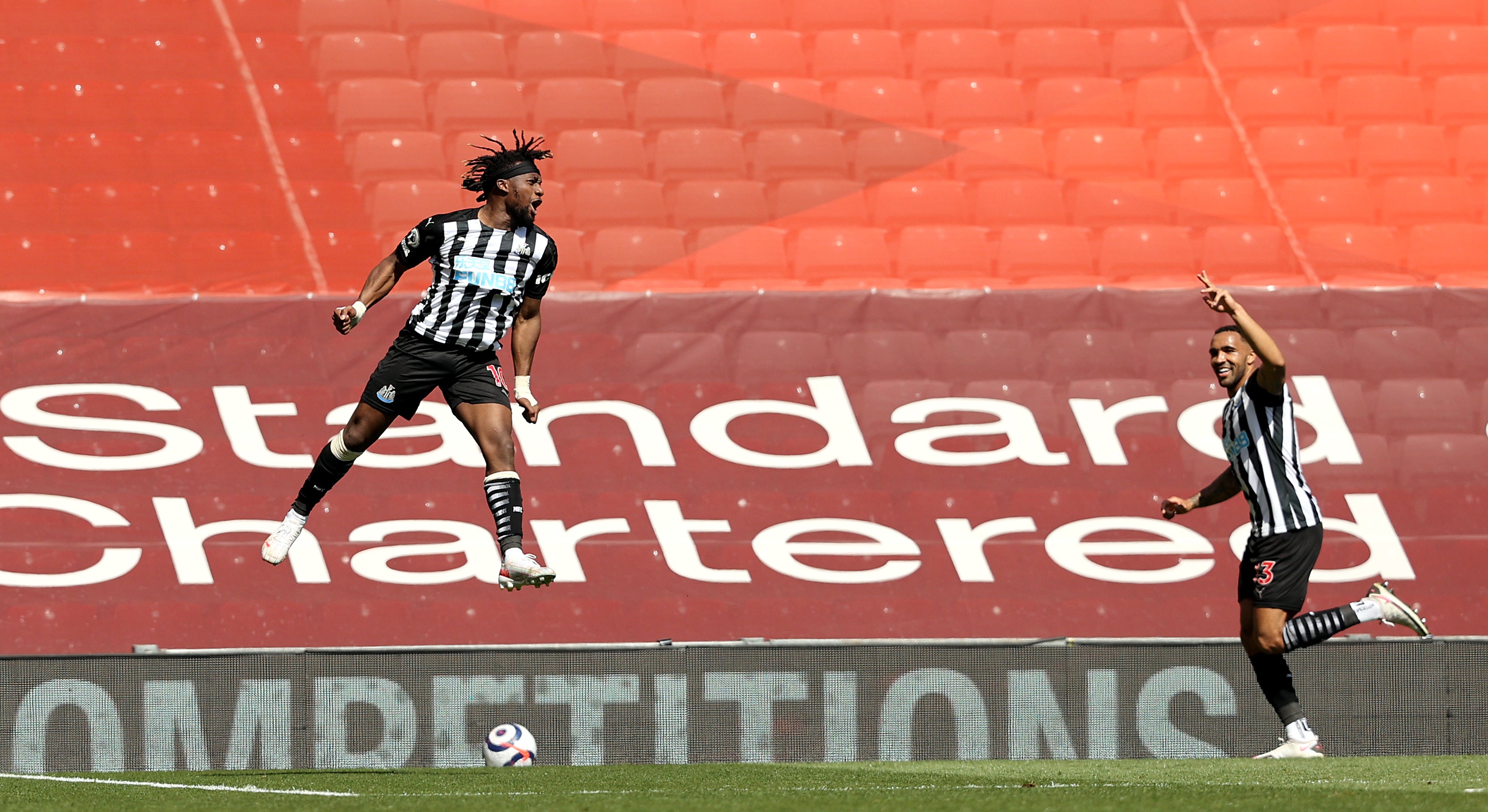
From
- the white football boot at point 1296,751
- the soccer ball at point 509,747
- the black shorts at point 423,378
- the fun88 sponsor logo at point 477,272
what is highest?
the fun88 sponsor logo at point 477,272

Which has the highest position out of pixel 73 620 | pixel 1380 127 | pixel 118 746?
pixel 1380 127

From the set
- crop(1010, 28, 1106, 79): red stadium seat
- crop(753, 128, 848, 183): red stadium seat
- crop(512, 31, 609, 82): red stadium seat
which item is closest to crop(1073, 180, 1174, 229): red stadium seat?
crop(1010, 28, 1106, 79): red stadium seat

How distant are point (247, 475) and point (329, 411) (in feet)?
1.81

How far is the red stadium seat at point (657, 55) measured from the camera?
11.0m

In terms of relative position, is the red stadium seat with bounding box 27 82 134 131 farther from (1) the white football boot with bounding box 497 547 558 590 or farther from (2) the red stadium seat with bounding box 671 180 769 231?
(1) the white football boot with bounding box 497 547 558 590

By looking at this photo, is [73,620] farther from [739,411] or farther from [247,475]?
[739,411]

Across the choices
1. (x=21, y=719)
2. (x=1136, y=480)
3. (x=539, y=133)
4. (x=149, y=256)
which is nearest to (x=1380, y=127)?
(x=1136, y=480)

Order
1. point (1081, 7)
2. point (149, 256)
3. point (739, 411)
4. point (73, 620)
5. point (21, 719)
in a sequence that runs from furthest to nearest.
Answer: point (1081, 7)
point (149, 256)
point (739, 411)
point (73, 620)
point (21, 719)

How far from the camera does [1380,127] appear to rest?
10805 millimetres

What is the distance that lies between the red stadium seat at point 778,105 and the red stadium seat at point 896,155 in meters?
0.36

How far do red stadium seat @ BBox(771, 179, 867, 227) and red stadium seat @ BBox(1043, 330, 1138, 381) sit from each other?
1.60 m

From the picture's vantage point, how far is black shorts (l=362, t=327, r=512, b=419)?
5695mm

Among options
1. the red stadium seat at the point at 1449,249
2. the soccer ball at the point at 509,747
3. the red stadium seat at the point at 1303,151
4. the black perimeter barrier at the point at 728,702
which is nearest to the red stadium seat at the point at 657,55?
the red stadium seat at the point at 1303,151

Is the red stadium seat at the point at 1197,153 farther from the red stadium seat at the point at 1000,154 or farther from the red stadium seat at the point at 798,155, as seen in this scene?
the red stadium seat at the point at 798,155
